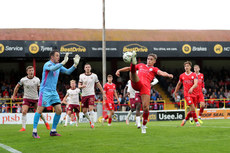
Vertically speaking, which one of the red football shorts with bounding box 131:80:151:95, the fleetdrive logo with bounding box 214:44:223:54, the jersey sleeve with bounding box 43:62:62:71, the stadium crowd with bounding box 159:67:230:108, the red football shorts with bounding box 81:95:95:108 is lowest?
the red football shorts with bounding box 81:95:95:108

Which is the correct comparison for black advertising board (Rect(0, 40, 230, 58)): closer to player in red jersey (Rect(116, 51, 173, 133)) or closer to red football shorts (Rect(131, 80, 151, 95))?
player in red jersey (Rect(116, 51, 173, 133))

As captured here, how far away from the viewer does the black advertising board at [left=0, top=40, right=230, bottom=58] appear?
29.9 m

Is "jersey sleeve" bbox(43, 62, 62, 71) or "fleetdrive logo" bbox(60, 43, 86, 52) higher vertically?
"fleetdrive logo" bbox(60, 43, 86, 52)

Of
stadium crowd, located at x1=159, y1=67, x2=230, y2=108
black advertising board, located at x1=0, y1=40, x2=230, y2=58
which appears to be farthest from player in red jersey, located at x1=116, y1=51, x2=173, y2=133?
stadium crowd, located at x1=159, y1=67, x2=230, y2=108

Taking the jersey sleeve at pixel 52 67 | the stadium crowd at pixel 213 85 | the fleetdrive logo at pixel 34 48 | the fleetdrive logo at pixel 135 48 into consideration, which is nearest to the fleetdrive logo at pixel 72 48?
the fleetdrive logo at pixel 34 48

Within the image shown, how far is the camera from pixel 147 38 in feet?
119

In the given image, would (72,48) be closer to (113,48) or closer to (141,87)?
(113,48)

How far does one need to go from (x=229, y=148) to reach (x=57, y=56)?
196 inches

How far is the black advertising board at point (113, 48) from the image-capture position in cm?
2991

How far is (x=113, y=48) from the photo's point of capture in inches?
1251

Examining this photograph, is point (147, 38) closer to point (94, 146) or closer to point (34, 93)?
point (34, 93)

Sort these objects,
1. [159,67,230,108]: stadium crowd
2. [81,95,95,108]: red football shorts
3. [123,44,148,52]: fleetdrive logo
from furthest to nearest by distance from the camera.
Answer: [159,67,230,108]: stadium crowd < [123,44,148,52]: fleetdrive logo < [81,95,95,108]: red football shorts

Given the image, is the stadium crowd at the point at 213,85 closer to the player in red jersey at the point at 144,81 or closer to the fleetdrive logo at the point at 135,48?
the fleetdrive logo at the point at 135,48

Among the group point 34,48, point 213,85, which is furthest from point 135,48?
point 213,85
